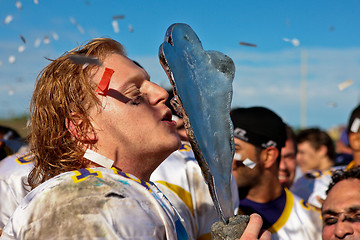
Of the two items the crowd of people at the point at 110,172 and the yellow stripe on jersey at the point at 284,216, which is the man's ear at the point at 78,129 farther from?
the yellow stripe on jersey at the point at 284,216

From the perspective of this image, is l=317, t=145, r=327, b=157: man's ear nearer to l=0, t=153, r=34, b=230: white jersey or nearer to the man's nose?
the man's nose

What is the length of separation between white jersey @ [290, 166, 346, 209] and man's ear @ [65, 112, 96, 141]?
2501 mm

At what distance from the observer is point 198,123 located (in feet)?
4.85

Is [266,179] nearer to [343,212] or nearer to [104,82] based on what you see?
[343,212]

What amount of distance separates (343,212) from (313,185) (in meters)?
1.64

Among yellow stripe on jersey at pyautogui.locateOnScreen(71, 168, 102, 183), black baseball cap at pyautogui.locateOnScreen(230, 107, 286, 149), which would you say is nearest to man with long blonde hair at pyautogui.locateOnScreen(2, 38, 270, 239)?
yellow stripe on jersey at pyautogui.locateOnScreen(71, 168, 102, 183)

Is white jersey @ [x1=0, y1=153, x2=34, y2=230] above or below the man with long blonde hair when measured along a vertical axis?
below

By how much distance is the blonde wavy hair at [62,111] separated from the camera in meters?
1.58

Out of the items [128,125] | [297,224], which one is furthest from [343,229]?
[128,125]

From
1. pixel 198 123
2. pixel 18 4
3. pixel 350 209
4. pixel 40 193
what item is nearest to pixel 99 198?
pixel 40 193

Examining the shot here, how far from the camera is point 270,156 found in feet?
11.1

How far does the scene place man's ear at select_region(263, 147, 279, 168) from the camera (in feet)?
11.0

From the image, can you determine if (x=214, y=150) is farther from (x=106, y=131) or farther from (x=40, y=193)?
(x=40, y=193)

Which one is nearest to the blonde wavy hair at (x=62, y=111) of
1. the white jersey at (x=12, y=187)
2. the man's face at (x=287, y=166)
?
the white jersey at (x=12, y=187)
